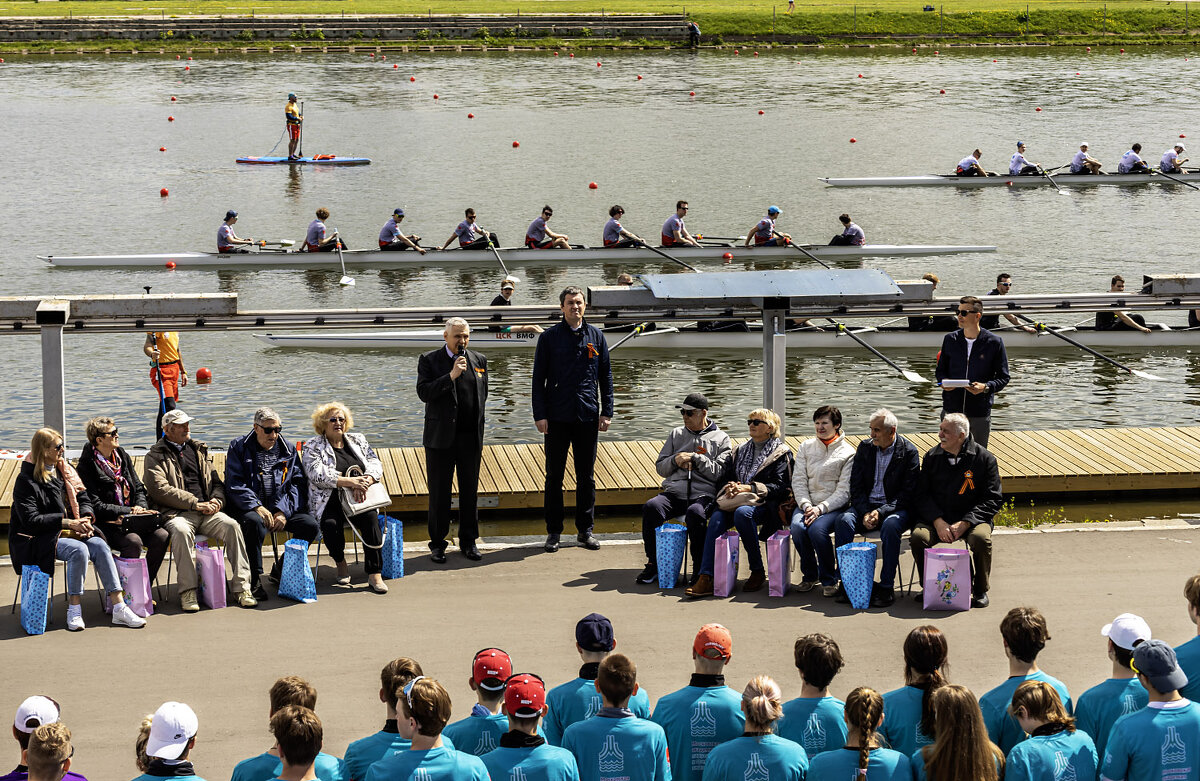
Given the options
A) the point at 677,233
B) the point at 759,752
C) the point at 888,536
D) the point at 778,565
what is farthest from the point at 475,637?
the point at 677,233

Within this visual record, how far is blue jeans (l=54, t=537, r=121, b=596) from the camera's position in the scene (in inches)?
353

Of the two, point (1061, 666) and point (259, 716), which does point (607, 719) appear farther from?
point (1061, 666)

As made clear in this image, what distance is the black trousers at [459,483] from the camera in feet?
34.8

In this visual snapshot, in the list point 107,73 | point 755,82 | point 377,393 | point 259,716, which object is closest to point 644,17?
point 755,82

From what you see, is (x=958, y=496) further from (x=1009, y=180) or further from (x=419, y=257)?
(x=1009, y=180)

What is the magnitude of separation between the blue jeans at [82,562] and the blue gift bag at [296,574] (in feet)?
3.72

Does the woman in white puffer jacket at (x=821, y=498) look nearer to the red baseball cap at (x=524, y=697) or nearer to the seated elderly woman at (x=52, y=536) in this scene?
the red baseball cap at (x=524, y=697)

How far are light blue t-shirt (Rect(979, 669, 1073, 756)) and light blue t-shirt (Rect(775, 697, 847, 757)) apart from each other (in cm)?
71

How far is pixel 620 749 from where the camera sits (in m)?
5.89

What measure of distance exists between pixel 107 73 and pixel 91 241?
3219cm

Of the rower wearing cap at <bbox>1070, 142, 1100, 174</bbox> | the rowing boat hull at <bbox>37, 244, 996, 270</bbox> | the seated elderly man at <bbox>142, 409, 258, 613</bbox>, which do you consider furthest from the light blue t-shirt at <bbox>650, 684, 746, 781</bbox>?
the rower wearing cap at <bbox>1070, 142, 1100, 174</bbox>

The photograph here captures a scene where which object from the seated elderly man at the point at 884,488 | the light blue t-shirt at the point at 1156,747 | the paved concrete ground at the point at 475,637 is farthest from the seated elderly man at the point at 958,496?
the light blue t-shirt at the point at 1156,747

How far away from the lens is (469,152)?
43.8 meters

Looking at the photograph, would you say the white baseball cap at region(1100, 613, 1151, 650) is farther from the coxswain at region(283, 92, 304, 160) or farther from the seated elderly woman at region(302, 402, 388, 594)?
the coxswain at region(283, 92, 304, 160)
